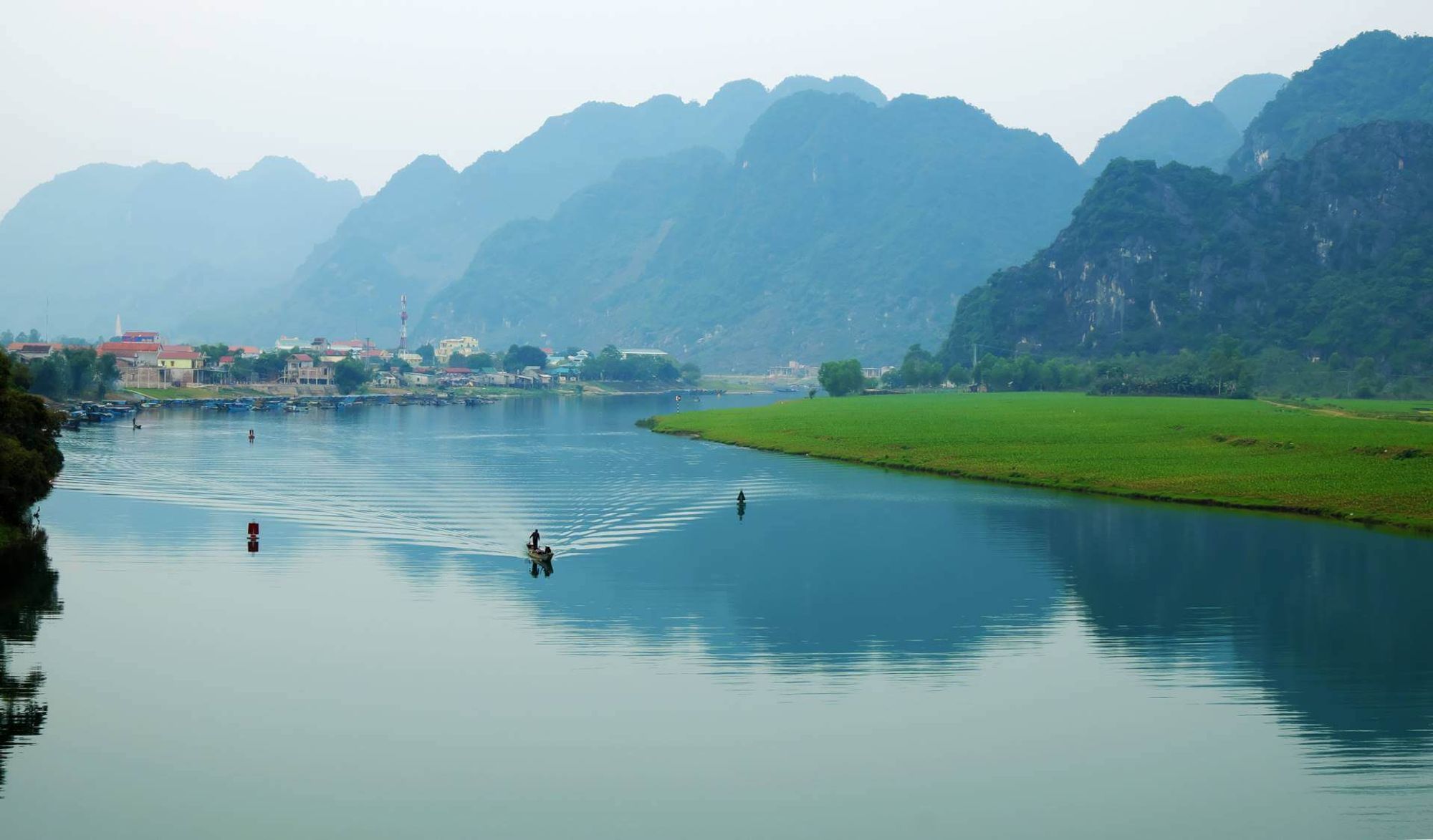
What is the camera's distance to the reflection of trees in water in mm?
24422

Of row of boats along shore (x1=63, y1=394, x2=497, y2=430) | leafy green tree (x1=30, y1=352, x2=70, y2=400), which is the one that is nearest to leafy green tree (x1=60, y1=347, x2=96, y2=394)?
leafy green tree (x1=30, y1=352, x2=70, y2=400)

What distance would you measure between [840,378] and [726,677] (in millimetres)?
157372

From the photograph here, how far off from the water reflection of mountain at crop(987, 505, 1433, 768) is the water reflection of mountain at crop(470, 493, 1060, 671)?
9.37ft

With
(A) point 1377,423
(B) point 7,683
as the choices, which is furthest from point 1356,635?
(A) point 1377,423

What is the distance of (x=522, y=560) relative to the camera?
45.6 metres

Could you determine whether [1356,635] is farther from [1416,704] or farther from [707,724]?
[707,724]

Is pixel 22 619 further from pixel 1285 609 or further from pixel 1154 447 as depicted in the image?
pixel 1154 447

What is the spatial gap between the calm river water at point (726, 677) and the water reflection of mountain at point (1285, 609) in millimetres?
156

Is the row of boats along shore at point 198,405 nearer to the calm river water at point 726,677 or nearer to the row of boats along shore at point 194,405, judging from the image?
the row of boats along shore at point 194,405

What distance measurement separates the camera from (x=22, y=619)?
33.9 meters

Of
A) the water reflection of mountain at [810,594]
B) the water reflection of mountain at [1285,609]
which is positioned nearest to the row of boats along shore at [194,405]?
the water reflection of mountain at [810,594]

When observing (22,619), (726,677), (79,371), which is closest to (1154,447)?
(726,677)

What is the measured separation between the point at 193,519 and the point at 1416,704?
46.9 meters

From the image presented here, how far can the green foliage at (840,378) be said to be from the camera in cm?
18500
